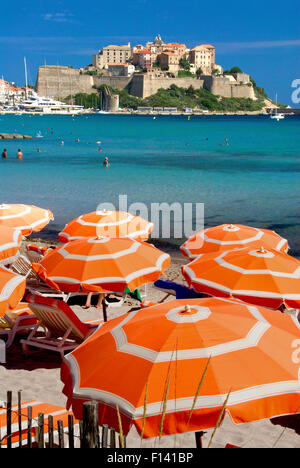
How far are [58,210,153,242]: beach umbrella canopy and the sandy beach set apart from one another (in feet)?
5.07

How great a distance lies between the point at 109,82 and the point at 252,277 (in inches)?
4865

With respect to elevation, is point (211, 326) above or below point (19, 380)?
above

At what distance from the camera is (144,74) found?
116562 millimetres

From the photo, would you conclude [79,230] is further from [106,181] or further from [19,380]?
[106,181]

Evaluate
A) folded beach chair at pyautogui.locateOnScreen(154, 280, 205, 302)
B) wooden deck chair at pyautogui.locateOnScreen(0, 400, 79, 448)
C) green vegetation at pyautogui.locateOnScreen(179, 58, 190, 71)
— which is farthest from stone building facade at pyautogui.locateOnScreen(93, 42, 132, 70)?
Answer: wooden deck chair at pyautogui.locateOnScreen(0, 400, 79, 448)

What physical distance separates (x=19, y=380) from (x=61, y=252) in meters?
1.60

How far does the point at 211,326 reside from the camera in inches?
118

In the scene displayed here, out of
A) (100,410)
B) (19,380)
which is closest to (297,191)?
(19,380)

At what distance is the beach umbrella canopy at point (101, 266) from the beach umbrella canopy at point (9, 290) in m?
0.70

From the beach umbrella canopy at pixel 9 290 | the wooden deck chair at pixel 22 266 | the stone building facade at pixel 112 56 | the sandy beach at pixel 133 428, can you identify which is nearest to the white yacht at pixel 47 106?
the stone building facade at pixel 112 56

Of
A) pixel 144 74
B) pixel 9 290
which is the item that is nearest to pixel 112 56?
pixel 144 74

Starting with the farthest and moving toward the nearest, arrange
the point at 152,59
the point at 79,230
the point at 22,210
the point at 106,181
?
the point at 152,59
the point at 106,181
the point at 22,210
the point at 79,230

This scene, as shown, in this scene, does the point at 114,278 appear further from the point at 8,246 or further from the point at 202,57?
the point at 202,57

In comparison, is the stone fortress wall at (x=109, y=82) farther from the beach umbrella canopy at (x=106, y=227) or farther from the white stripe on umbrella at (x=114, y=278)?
the white stripe on umbrella at (x=114, y=278)
